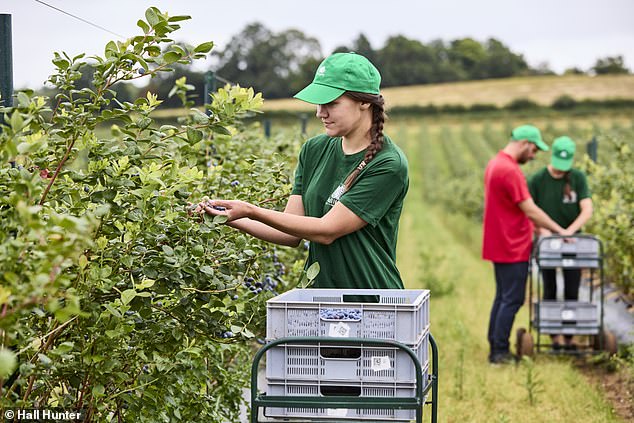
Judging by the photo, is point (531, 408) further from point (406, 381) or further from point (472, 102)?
point (472, 102)

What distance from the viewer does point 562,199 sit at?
8.78 m

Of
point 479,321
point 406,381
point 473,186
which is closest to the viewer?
point 406,381

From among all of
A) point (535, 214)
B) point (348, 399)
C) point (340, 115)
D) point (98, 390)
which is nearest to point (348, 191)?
Result: point (340, 115)

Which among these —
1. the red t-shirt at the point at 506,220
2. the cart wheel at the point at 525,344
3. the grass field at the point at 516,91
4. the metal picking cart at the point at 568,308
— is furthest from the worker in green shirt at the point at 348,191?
the grass field at the point at 516,91

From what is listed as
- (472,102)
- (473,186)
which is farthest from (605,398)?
(472,102)

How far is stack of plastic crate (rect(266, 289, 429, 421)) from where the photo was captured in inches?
126

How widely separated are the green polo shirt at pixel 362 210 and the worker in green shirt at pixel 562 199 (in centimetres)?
519

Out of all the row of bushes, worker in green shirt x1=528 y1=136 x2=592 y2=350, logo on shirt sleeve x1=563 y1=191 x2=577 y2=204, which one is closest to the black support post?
worker in green shirt x1=528 y1=136 x2=592 y2=350

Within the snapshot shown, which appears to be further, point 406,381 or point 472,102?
point 472,102

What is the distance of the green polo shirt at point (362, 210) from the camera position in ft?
11.9

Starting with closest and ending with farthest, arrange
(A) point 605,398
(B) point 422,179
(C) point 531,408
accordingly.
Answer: (C) point 531,408
(A) point 605,398
(B) point 422,179

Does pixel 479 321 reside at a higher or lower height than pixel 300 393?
higher

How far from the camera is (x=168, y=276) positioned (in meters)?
3.26

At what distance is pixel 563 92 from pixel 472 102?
7.01 metres
